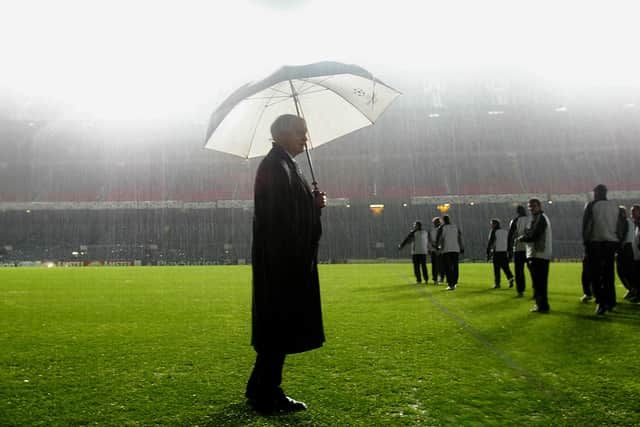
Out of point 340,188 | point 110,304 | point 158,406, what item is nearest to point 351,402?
point 158,406

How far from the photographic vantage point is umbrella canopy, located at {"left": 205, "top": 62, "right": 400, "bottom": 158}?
142 inches

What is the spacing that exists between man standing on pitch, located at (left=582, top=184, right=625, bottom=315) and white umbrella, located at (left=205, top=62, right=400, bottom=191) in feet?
13.4

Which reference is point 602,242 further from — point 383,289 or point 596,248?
point 383,289

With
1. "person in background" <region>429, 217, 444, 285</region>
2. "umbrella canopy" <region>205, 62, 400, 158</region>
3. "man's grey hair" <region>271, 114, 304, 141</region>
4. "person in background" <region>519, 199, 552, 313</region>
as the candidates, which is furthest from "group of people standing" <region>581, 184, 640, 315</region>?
"person in background" <region>429, 217, 444, 285</region>

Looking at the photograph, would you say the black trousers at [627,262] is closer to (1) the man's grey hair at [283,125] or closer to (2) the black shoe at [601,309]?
(2) the black shoe at [601,309]

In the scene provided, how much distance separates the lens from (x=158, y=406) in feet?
11.2

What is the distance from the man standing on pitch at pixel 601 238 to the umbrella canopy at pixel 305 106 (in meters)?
4.09

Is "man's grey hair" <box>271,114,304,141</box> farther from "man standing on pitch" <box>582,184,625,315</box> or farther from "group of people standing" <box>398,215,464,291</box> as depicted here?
"group of people standing" <box>398,215,464,291</box>

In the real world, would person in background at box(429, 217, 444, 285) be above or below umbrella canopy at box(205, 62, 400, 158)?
below

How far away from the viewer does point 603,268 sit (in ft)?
23.4

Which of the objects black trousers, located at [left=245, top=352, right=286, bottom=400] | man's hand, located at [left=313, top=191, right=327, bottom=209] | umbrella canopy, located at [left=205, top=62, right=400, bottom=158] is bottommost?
black trousers, located at [left=245, top=352, right=286, bottom=400]

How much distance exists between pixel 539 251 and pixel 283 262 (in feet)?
18.4

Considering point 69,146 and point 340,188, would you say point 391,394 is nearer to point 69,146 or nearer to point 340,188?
point 340,188

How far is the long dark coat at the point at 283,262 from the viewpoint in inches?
118
